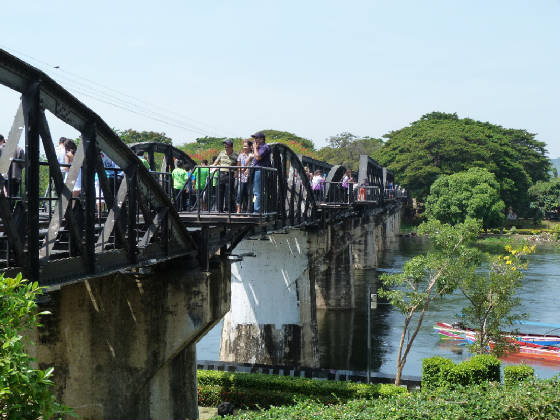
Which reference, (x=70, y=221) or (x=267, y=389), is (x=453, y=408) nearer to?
(x=70, y=221)

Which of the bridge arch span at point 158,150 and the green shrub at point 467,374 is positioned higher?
the bridge arch span at point 158,150

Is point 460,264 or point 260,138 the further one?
point 460,264

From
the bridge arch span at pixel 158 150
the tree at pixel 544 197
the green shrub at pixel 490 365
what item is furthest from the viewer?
the tree at pixel 544 197

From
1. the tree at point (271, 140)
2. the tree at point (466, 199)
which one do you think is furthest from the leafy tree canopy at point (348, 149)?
the tree at point (466, 199)

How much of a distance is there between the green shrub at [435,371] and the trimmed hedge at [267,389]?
1.21 m

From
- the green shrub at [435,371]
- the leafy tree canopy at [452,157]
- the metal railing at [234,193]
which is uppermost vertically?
the leafy tree canopy at [452,157]

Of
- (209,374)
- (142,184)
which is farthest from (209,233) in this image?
(209,374)

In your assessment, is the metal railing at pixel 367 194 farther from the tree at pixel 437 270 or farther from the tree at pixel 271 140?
the tree at pixel 271 140

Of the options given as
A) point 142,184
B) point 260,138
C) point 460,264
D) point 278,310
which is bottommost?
point 278,310

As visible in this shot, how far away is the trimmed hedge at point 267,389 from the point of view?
22.4m

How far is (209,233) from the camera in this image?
1498 centimetres

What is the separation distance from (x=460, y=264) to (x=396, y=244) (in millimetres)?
59986

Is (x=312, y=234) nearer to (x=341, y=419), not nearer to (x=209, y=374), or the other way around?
(x=209, y=374)

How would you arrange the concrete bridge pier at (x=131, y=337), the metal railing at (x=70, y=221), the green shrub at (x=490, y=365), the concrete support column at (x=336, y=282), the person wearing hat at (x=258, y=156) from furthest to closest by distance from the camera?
the concrete support column at (x=336, y=282) < the green shrub at (x=490, y=365) < the person wearing hat at (x=258, y=156) < the concrete bridge pier at (x=131, y=337) < the metal railing at (x=70, y=221)
